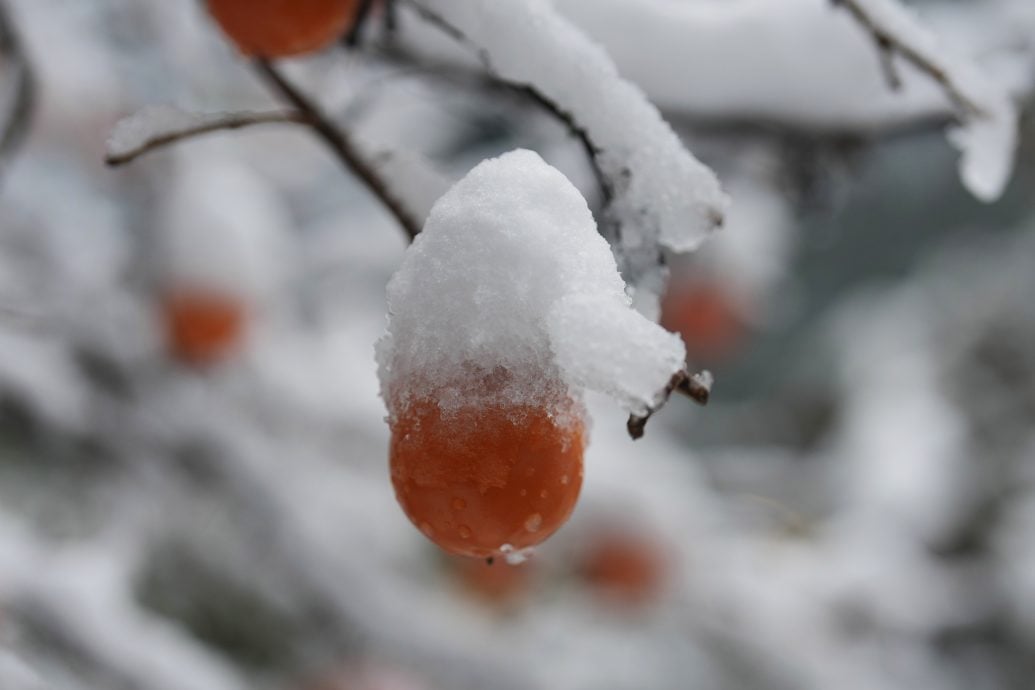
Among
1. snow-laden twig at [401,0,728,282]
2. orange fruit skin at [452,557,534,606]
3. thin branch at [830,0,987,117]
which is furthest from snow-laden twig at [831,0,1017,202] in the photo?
orange fruit skin at [452,557,534,606]

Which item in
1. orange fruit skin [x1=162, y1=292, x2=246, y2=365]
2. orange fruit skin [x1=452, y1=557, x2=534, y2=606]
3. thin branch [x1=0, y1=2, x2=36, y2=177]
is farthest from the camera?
orange fruit skin [x1=452, y1=557, x2=534, y2=606]

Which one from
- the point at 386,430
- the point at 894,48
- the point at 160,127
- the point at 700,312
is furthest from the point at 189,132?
the point at 700,312

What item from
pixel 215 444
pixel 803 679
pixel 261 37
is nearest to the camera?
pixel 261 37

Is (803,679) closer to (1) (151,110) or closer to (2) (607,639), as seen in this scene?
(2) (607,639)

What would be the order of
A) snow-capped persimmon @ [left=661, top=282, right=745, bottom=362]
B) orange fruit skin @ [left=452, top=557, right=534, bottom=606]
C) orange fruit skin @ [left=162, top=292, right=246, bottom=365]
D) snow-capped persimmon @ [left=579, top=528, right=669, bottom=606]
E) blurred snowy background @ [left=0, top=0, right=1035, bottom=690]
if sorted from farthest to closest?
orange fruit skin @ [left=452, top=557, right=534, bottom=606] < snow-capped persimmon @ [left=661, top=282, right=745, bottom=362] < snow-capped persimmon @ [left=579, top=528, right=669, bottom=606] < orange fruit skin @ [left=162, top=292, right=246, bottom=365] < blurred snowy background @ [left=0, top=0, right=1035, bottom=690]

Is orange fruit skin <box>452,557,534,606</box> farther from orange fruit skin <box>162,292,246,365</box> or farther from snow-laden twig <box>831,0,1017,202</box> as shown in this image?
snow-laden twig <box>831,0,1017,202</box>

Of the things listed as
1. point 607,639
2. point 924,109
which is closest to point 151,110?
point 924,109

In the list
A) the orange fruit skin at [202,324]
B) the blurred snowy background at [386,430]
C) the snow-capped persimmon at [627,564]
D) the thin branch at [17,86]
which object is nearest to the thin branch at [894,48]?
the blurred snowy background at [386,430]

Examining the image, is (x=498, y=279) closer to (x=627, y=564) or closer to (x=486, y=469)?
(x=486, y=469)
